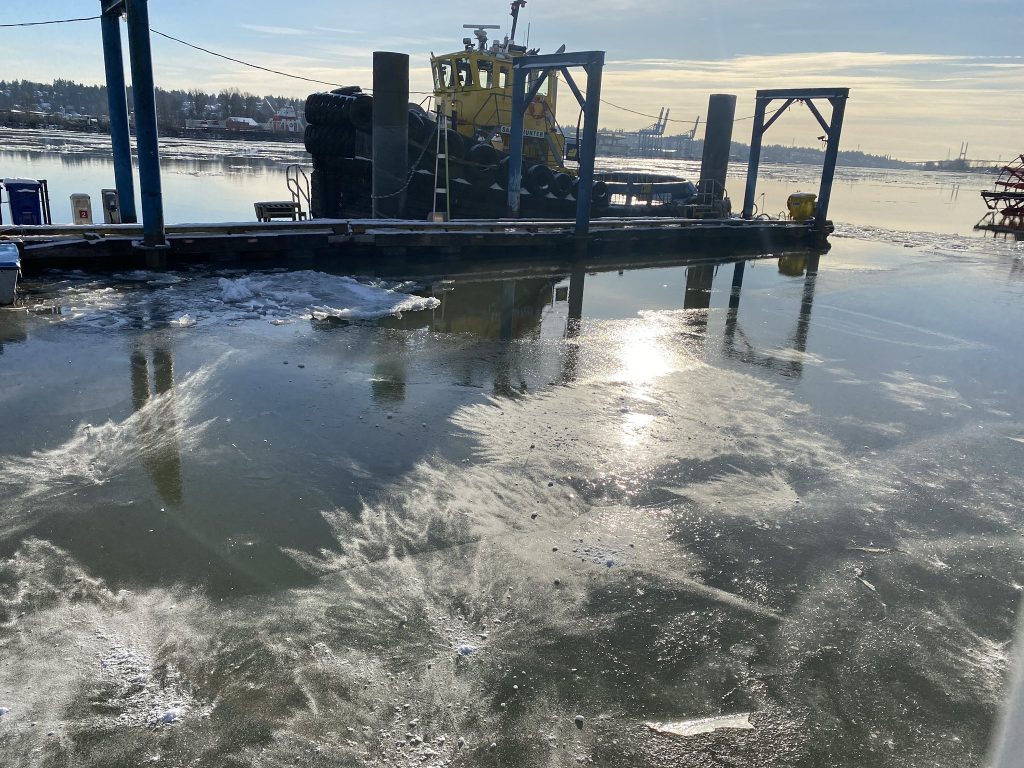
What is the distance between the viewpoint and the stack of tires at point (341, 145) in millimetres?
15016

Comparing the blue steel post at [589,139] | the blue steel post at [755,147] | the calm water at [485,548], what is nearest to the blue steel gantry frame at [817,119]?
the blue steel post at [755,147]

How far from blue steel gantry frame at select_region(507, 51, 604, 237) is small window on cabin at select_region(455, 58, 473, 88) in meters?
3.41

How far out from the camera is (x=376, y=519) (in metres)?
4.05

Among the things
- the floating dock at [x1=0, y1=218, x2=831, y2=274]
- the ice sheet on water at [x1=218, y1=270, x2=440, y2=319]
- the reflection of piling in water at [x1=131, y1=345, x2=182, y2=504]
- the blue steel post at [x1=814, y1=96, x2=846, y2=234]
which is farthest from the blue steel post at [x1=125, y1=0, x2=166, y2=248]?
the blue steel post at [x1=814, y1=96, x2=846, y2=234]

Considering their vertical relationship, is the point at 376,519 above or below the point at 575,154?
below

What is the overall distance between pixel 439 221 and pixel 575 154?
9464 millimetres

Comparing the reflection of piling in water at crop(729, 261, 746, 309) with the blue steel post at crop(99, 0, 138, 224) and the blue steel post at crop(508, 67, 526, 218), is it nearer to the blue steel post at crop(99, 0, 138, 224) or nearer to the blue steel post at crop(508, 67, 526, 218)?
the blue steel post at crop(508, 67, 526, 218)

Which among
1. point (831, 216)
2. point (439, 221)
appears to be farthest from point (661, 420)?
point (831, 216)

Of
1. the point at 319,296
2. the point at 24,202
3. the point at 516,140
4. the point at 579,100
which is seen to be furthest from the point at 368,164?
the point at 319,296

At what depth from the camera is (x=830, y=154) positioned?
1995 centimetres

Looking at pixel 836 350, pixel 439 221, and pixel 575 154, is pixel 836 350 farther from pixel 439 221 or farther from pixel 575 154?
pixel 575 154

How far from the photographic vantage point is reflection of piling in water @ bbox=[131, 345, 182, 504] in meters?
4.33

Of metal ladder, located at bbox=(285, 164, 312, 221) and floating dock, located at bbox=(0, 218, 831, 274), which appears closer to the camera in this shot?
floating dock, located at bbox=(0, 218, 831, 274)

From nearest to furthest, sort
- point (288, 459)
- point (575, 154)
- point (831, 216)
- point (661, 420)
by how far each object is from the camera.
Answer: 1. point (288, 459)
2. point (661, 420)
3. point (575, 154)
4. point (831, 216)
